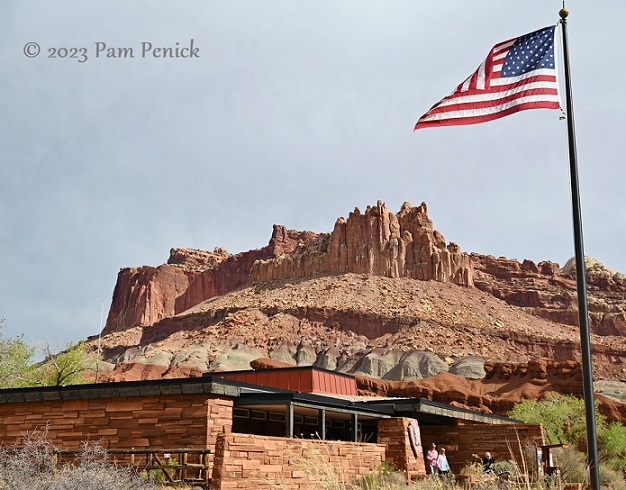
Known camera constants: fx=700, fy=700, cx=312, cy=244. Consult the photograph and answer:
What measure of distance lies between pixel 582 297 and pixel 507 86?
3630 mm

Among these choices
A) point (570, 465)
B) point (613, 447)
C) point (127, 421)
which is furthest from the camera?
point (613, 447)

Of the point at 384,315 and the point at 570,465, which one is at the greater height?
the point at 384,315

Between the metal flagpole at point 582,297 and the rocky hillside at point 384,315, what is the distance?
207 feet

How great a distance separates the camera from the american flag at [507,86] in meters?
10.7

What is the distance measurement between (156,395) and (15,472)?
7468 mm

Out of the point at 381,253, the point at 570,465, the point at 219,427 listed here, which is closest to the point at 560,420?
the point at 570,465

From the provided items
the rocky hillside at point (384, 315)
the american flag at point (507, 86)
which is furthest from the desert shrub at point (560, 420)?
the american flag at point (507, 86)

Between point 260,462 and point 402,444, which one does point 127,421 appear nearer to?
point 260,462

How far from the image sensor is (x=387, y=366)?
86.7 metres

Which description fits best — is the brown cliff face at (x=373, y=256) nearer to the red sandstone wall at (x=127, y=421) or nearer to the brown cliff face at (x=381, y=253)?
the brown cliff face at (x=381, y=253)

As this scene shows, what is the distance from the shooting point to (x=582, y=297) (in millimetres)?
9484

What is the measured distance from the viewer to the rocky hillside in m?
90.9

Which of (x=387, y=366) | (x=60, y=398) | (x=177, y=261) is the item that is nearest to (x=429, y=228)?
(x=387, y=366)

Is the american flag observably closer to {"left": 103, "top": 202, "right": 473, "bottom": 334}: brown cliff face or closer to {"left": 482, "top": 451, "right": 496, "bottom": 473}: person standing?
{"left": 482, "top": 451, "right": 496, "bottom": 473}: person standing
